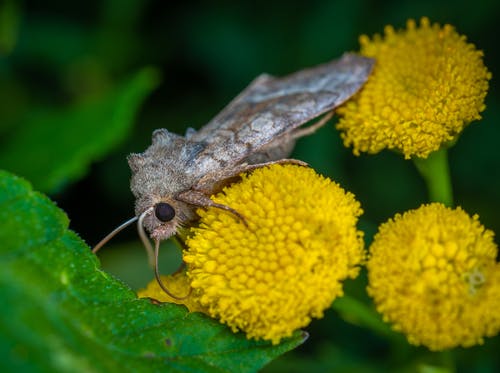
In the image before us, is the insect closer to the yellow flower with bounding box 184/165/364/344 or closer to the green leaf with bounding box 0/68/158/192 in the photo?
the yellow flower with bounding box 184/165/364/344

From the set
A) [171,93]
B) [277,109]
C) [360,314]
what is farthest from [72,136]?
[360,314]

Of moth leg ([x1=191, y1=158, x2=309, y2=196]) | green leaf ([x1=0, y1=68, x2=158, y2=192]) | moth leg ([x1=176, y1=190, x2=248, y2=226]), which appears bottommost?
moth leg ([x1=176, y1=190, x2=248, y2=226])

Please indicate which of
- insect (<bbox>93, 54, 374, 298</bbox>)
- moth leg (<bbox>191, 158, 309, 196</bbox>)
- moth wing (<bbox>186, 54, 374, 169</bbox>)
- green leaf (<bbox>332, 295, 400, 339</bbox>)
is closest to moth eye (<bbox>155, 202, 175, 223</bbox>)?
insect (<bbox>93, 54, 374, 298</bbox>)

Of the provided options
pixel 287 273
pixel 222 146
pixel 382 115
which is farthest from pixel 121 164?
pixel 287 273

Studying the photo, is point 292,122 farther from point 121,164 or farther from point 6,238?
point 121,164

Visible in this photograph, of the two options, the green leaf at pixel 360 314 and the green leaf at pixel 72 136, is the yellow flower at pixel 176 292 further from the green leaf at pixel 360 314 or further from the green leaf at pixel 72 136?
the green leaf at pixel 72 136
